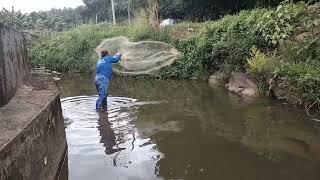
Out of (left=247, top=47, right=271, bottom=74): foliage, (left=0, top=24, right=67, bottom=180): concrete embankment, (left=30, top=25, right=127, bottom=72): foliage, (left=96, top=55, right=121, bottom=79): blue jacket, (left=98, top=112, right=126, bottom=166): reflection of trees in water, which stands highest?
(left=0, top=24, right=67, bottom=180): concrete embankment

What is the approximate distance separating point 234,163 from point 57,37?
1973 cm

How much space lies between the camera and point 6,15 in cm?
3027

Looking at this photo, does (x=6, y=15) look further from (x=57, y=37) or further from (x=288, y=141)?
(x=288, y=141)

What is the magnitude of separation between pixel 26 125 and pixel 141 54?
11086 mm

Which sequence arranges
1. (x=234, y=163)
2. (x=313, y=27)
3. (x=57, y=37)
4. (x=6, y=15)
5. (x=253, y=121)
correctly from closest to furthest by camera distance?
(x=234, y=163) < (x=253, y=121) < (x=313, y=27) < (x=57, y=37) < (x=6, y=15)

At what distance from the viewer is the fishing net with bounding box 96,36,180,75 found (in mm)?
15594

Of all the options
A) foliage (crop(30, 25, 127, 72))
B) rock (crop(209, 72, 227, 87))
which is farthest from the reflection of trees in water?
foliage (crop(30, 25, 127, 72))

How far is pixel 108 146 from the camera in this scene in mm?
7664

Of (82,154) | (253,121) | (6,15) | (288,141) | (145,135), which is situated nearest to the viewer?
(82,154)

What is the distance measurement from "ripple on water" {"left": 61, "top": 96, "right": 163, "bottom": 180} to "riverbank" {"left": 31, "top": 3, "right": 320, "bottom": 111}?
382 cm

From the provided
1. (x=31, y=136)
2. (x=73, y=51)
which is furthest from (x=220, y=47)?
(x=31, y=136)

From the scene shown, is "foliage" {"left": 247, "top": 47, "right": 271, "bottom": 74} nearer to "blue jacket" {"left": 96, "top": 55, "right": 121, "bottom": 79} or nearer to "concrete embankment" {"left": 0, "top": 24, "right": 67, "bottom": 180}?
"blue jacket" {"left": 96, "top": 55, "right": 121, "bottom": 79}

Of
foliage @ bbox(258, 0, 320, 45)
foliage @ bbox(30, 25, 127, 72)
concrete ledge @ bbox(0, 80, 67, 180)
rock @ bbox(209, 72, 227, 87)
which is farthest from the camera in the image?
foliage @ bbox(30, 25, 127, 72)

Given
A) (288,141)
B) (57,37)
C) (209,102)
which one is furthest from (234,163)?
(57,37)
